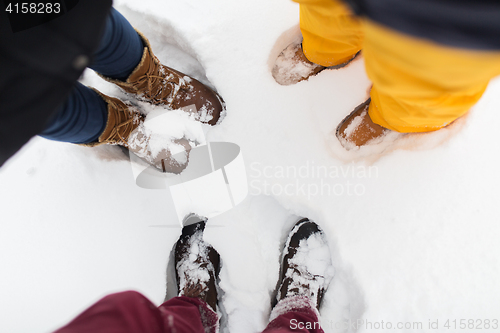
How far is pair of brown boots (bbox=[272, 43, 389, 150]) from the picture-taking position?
0.78 m

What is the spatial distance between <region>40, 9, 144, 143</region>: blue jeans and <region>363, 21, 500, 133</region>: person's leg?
0.49 meters

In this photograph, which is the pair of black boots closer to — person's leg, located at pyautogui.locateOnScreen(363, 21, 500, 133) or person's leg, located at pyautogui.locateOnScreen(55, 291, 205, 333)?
person's leg, located at pyautogui.locateOnScreen(55, 291, 205, 333)

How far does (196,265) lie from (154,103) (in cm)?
58

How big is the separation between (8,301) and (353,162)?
1193mm

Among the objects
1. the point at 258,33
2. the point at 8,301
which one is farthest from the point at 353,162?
the point at 8,301

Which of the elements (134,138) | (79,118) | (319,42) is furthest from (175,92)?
(319,42)

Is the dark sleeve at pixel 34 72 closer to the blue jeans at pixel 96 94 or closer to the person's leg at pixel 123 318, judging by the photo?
the blue jeans at pixel 96 94

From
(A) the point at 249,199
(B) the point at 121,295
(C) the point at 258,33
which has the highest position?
(C) the point at 258,33

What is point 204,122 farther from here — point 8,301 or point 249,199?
point 8,301

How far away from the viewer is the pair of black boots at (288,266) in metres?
0.89

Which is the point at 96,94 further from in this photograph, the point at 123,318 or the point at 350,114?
the point at 350,114

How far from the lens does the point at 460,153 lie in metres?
0.78

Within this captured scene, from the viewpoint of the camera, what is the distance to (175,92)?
83 cm

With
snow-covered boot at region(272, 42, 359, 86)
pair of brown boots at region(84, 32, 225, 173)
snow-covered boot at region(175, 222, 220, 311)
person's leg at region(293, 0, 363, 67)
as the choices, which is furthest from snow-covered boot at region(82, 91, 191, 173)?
person's leg at region(293, 0, 363, 67)
